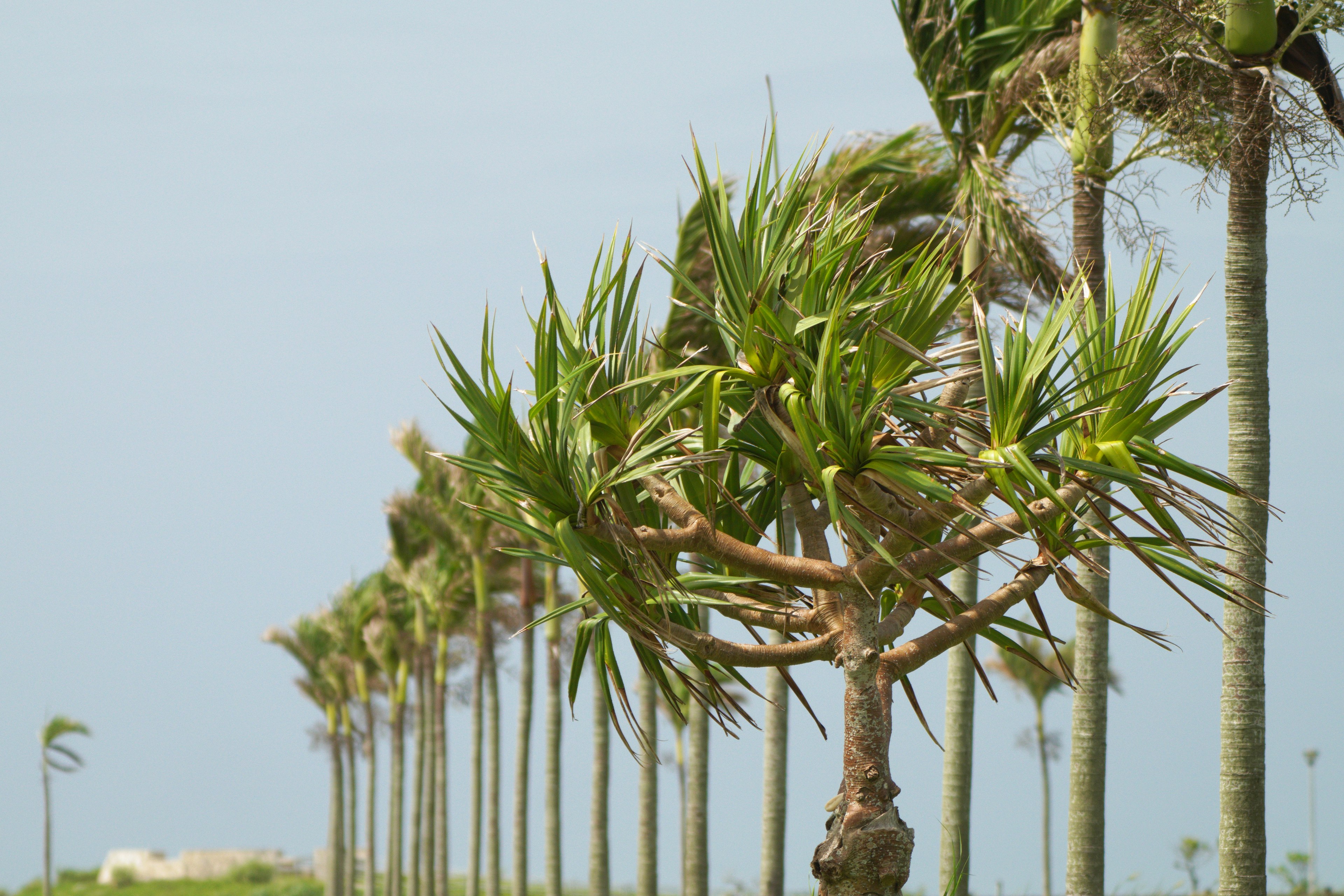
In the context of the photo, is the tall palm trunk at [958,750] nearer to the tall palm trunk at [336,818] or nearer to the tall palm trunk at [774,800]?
the tall palm trunk at [774,800]

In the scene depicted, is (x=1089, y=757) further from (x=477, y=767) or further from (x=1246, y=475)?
(x=477, y=767)

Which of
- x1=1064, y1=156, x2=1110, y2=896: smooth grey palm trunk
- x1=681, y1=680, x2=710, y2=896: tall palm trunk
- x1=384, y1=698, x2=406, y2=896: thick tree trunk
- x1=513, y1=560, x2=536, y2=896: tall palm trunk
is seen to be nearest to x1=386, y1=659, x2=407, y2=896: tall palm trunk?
x1=384, y1=698, x2=406, y2=896: thick tree trunk

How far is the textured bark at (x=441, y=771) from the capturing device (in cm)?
3094

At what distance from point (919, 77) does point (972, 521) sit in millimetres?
7323

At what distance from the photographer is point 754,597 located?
7.75 m

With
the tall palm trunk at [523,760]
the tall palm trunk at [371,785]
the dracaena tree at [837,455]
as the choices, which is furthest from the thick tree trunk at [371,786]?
the dracaena tree at [837,455]

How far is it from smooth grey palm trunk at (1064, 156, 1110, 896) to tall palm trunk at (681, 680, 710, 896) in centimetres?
695

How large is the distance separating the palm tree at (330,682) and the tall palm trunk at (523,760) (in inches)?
662

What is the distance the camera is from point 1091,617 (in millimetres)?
10852

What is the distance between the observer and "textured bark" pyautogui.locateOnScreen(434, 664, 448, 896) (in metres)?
30.9

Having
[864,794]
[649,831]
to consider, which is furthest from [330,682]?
[864,794]

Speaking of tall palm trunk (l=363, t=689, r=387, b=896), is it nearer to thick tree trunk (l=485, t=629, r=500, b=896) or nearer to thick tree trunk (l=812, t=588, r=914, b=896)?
thick tree trunk (l=485, t=629, r=500, b=896)

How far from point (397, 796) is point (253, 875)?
2361cm

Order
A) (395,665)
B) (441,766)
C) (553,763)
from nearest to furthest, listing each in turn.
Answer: (553,763) → (441,766) → (395,665)
